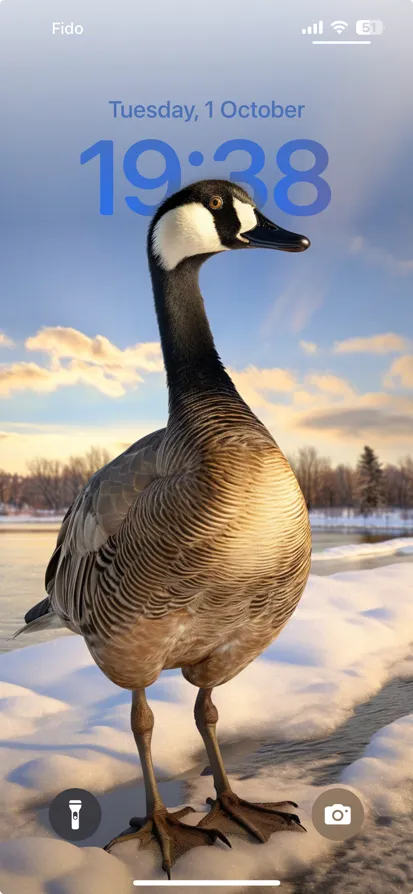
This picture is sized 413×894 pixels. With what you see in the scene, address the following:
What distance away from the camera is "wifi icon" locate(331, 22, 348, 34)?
3.37 metres

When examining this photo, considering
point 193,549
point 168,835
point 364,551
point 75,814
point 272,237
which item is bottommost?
point 168,835

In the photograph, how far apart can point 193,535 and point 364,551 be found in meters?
12.5

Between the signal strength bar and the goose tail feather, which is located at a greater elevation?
the signal strength bar

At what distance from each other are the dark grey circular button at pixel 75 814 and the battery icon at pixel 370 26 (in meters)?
3.71

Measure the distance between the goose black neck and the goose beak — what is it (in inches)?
10.4

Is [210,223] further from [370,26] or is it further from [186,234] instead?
[370,26]

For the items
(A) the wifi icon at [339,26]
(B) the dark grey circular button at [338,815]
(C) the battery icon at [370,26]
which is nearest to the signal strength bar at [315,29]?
(A) the wifi icon at [339,26]

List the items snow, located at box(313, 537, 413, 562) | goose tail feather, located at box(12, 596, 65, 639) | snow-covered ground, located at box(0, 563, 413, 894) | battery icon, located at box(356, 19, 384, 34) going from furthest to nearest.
Result: snow, located at box(313, 537, 413, 562) < goose tail feather, located at box(12, 596, 65, 639) < battery icon, located at box(356, 19, 384, 34) < snow-covered ground, located at box(0, 563, 413, 894)

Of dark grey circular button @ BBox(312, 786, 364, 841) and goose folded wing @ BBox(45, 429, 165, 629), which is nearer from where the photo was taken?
dark grey circular button @ BBox(312, 786, 364, 841)

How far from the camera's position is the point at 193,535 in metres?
2.76

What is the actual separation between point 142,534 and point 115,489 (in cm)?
42

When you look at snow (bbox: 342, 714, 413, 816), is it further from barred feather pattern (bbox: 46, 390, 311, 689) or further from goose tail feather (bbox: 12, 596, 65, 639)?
goose tail feather (bbox: 12, 596, 65, 639)

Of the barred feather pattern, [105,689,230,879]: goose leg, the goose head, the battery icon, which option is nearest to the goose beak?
the goose head

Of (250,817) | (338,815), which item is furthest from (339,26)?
(250,817)
